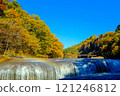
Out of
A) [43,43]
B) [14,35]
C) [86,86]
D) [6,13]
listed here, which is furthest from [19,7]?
[86,86]

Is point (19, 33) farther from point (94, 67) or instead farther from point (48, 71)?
point (94, 67)

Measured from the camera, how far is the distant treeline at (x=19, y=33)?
46.2 ft

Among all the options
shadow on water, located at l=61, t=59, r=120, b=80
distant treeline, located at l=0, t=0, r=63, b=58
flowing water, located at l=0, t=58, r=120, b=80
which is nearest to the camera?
flowing water, located at l=0, t=58, r=120, b=80

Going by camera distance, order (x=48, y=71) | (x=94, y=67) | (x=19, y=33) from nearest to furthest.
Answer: (x=48, y=71), (x=94, y=67), (x=19, y=33)

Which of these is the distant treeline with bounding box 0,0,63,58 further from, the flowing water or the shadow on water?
the shadow on water

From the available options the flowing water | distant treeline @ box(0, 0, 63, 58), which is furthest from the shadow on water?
distant treeline @ box(0, 0, 63, 58)

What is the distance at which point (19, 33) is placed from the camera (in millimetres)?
14984

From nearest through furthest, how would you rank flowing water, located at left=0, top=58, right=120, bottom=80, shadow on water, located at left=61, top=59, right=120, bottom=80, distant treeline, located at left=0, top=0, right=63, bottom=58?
1. flowing water, located at left=0, top=58, right=120, bottom=80
2. shadow on water, located at left=61, top=59, right=120, bottom=80
3. distant treeline, located at left=0, top=0, right=63, bottom=58

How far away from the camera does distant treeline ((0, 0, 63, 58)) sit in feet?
46.2

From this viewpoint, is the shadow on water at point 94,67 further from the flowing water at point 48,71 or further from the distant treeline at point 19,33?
the distant treeline at point 19,33

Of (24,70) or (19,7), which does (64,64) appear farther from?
(19,7)

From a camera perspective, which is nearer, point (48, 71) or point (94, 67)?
point (48, 71)

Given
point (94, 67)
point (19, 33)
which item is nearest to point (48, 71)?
point (94, 67)

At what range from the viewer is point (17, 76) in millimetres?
7570
